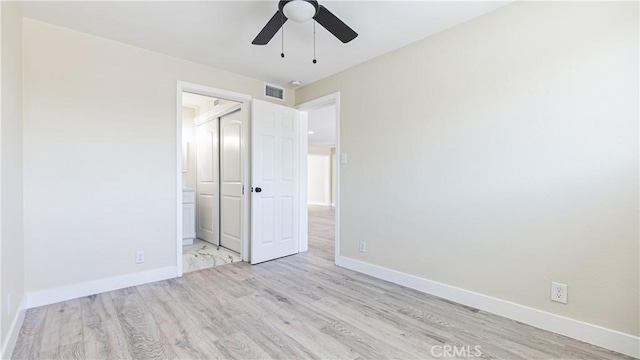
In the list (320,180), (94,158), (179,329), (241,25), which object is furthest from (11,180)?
(320,180)

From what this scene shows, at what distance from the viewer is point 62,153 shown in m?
2.46

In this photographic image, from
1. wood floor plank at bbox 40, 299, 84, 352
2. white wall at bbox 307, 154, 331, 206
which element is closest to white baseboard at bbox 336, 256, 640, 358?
wood floor plank at bbox 40, 299, 84, 352

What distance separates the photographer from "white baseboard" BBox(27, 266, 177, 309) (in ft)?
7.77

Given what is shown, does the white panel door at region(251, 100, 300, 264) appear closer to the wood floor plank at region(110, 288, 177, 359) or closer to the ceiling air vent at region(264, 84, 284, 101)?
the ceiling air vent at region(264, 84, 284, 101)

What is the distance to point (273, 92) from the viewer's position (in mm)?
3943

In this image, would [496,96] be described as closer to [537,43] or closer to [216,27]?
[537,43]

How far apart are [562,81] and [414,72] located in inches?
45.5

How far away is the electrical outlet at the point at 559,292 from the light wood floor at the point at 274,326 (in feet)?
0.79

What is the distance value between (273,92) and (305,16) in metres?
2.11

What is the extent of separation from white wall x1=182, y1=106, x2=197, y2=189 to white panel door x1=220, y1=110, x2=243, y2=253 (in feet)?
3.33

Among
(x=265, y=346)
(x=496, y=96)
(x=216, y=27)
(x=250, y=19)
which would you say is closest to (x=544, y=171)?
(x=496, y=96)

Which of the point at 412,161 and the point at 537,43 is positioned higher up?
the point at 537,43

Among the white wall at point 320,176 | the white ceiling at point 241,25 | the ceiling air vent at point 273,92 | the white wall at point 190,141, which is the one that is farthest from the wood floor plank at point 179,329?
the white wall at point 320,176

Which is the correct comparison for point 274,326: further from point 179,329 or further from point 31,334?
point 31,334
